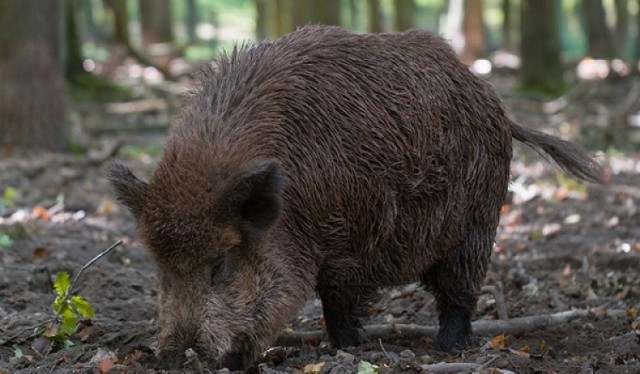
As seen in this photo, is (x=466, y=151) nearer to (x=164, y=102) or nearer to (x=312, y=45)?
(x=312, y=45)

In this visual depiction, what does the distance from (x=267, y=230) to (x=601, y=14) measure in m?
26.0

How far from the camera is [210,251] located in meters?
4.89

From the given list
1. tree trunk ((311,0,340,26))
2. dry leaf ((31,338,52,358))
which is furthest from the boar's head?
tree trunk ((311,0,340,26))

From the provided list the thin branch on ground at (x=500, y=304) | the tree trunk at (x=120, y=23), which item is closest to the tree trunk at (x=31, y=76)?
the thin branch on ground at (x=500, y=304)

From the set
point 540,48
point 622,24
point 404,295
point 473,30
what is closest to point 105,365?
point 404,295

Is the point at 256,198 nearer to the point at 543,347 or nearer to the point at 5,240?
the point at 543,347

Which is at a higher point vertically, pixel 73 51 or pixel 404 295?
pixel 73 51

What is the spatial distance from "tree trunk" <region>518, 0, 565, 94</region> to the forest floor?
381 inches

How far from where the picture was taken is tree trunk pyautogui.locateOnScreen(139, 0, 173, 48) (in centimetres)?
3525

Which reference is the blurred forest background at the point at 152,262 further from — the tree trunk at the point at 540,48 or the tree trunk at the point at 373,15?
the tree trunk at the point at 373,15

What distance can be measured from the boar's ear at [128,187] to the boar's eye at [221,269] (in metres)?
0.51

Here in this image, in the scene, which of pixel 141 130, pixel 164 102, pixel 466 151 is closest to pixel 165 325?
pixel 466 151

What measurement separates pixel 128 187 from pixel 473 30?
2907 cm

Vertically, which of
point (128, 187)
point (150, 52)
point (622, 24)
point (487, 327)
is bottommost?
point (150, 52)
